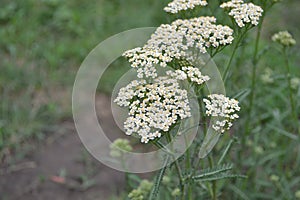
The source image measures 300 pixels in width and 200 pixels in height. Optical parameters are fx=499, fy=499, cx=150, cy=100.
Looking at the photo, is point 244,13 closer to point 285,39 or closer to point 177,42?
point 177,42

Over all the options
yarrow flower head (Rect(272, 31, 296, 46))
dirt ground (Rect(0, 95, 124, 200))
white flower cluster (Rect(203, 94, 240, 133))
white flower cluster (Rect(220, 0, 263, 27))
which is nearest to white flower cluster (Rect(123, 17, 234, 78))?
white flower cluster (Rect(220, 0, 263, 27))

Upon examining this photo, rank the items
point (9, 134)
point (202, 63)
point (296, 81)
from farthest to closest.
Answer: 1. point (9, 134)
2. point (296, 81)
3. point (202, 63)

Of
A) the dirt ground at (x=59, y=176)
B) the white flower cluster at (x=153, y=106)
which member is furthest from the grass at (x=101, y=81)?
the white flower cluster at (x=153, y=106)

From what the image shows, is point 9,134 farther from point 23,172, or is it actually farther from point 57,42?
point 57,42

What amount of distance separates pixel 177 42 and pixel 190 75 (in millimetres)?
223

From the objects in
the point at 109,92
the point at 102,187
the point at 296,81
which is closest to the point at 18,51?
the point at 109,92

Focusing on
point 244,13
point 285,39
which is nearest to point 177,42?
point 244,13

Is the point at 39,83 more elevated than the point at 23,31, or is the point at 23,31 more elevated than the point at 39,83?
the point at 23,31

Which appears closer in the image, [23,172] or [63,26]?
[23,172]

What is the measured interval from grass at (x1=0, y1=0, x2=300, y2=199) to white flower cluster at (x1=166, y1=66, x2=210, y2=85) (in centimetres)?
70

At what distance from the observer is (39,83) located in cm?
414

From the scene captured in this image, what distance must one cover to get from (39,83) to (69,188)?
43.5 inches

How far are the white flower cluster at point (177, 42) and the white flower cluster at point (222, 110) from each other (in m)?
0.22

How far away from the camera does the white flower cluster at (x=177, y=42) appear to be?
1981 millimetres
